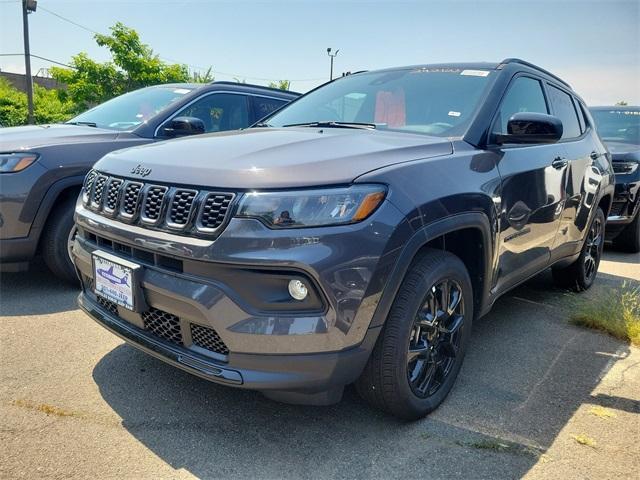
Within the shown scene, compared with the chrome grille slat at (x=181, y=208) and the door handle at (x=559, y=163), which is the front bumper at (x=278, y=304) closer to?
the chrome grille slat at (x=181, y=208)

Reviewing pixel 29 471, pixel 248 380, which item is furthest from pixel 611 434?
pixel 29 471

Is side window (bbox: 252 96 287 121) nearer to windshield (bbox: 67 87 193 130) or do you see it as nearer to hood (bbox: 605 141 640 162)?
windshield (bbox: 67 87 193 130)

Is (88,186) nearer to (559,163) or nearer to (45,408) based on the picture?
(45,408)

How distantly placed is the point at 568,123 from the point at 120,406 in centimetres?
375

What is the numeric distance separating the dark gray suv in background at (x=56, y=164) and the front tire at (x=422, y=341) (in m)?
2.65

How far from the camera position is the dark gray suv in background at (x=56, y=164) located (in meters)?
3.60

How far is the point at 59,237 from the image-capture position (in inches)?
150

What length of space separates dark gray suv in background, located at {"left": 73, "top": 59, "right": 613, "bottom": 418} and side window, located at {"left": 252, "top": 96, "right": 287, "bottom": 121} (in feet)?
7.98

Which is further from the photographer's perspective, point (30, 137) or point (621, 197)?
point (621, 197)

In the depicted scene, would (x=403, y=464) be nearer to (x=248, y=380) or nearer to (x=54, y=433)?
(x=248, y=380)

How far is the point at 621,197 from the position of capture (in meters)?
6.14

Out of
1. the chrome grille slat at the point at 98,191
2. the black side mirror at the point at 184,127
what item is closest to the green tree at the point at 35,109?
the black side mirror at the point at 184,127

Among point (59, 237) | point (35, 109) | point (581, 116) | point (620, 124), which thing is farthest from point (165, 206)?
point (35, 109)

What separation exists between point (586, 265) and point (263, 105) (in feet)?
11.5
